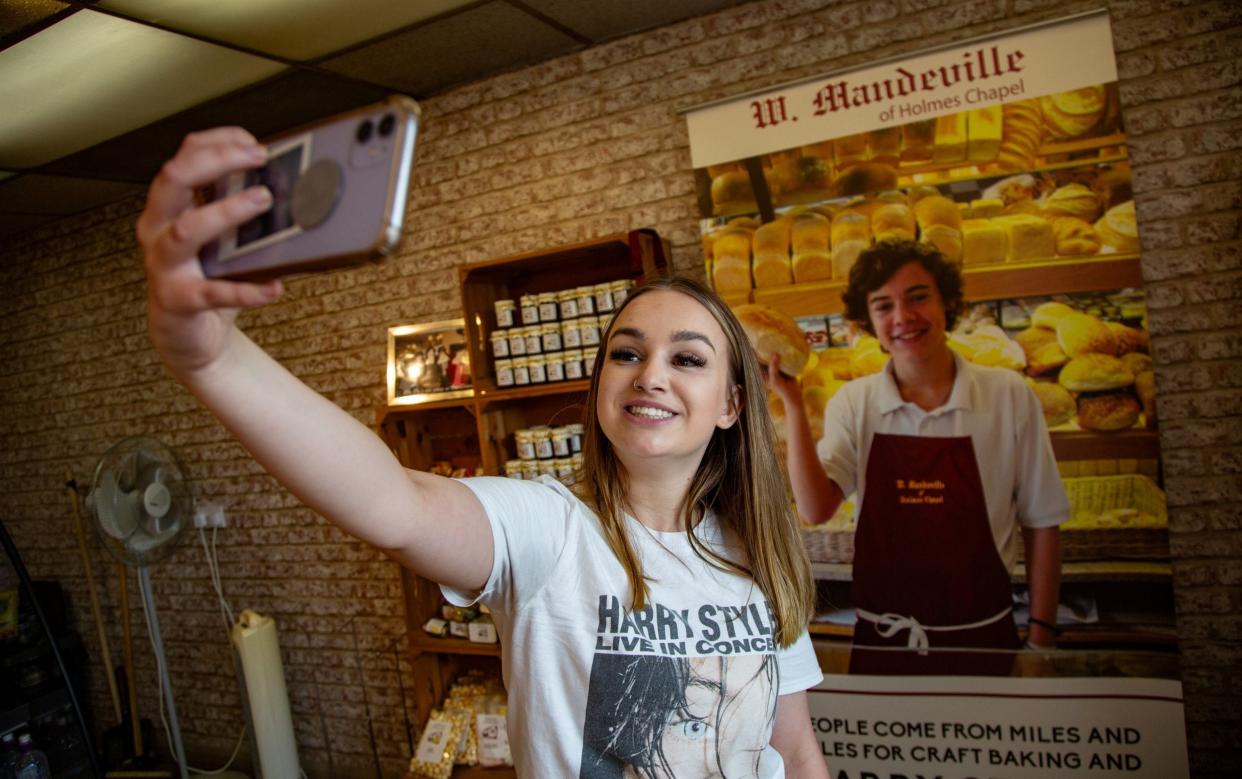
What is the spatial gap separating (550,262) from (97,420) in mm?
3276

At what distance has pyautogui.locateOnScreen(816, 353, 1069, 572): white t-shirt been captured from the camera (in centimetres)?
257

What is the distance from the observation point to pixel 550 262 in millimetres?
3266

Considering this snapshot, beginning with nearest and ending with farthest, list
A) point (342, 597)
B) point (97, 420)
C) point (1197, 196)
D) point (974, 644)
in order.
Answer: point (1197, 196)
point (974, 644)
point (342, 597)
point (97, 420)

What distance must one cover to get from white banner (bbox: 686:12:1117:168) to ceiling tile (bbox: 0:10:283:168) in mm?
1759

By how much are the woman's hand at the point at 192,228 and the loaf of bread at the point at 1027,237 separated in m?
2.49

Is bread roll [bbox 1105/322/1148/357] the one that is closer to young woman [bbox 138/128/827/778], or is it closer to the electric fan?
young woman [bbox 138/128/827/778]

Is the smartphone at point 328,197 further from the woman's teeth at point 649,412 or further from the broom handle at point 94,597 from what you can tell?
the broom handle at point 94,597

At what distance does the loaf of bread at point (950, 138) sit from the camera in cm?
259

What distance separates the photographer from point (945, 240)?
2.63 m

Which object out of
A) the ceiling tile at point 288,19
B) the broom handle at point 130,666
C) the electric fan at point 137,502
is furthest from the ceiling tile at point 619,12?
the broom handle at point 130,666

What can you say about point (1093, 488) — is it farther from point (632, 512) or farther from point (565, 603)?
point (565, 603)

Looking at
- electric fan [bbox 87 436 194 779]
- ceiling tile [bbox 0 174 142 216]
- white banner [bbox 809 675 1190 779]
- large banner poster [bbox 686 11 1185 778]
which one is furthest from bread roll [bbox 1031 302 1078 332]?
ceiling tile [bbox 0 174 142 216]

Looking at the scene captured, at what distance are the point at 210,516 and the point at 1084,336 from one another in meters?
4.30

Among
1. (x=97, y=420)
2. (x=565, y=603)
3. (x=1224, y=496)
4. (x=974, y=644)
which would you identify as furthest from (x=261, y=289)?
(x=97, y=420)
